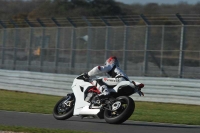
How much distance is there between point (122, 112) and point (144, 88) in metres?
7.89

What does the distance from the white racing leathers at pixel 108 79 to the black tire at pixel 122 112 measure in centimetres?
46

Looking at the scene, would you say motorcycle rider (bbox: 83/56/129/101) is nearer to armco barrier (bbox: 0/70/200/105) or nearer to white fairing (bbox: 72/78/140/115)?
white fairing (bbox: 72/78/140/115)

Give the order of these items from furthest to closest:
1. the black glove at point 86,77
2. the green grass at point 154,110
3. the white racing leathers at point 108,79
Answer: the green grass at point 154,110
the black glove at point 86,77
the white racing leathers at point 108,79

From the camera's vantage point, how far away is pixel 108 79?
12.6 m

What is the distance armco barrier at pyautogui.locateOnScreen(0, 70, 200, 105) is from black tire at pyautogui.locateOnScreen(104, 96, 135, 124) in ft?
21.3

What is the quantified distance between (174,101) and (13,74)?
7.88 metres

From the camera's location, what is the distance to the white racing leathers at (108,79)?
12453 mm

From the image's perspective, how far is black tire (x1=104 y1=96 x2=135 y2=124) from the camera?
11.7 meters

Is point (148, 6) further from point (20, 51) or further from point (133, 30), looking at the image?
point (133, 30)

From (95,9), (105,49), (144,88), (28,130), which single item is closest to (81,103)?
(28,130)

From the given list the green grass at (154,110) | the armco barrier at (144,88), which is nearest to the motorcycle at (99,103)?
the green grass at (154,110)

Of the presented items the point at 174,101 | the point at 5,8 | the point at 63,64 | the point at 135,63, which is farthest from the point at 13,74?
the point at 5,8

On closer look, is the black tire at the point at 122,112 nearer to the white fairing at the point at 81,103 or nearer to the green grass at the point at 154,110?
the white fairing at the point at 81,103

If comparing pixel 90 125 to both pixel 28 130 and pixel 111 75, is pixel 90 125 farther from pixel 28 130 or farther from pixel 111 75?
pixel 28 130
